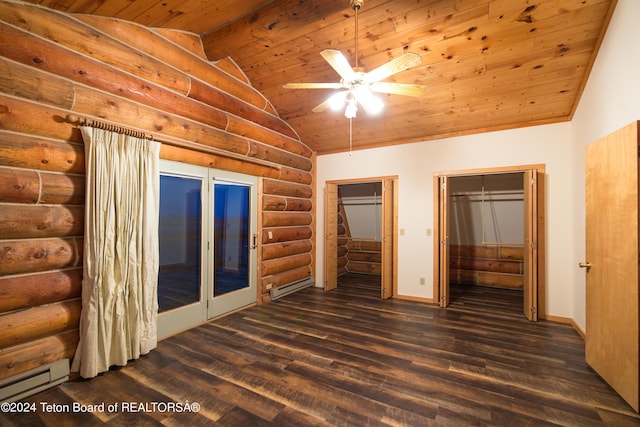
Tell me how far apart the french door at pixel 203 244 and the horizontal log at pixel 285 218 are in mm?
233

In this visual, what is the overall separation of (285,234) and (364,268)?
3.02m

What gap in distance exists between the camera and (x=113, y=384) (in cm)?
242

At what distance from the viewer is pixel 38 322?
2.27 metres

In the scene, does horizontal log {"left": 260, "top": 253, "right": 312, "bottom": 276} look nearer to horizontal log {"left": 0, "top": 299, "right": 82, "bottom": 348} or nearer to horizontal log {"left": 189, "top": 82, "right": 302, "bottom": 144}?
horizontal log {"left": 189, "top": 82, "right": 302, "bottom": 144}

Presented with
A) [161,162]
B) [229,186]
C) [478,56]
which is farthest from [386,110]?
[161,162]

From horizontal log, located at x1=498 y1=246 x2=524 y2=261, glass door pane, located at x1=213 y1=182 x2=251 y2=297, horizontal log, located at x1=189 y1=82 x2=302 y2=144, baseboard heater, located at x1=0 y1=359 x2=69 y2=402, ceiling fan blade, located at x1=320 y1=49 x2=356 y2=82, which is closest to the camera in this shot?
ceiling fan blade, located at x1=320 y1=49 x2=356 y2=82

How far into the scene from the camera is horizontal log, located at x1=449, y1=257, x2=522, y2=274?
578 centimetres

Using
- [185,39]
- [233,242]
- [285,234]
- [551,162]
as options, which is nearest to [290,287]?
[285,234]

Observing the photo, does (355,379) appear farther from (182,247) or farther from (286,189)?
(286,189)

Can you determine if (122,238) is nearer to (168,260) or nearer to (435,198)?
(168,260)

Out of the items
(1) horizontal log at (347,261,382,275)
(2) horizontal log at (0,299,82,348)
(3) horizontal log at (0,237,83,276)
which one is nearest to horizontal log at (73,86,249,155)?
(3) horizontal log at (0,237,83,276)

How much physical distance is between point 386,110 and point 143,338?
4365 mm

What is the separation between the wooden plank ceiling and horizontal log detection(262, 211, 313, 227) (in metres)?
2.00

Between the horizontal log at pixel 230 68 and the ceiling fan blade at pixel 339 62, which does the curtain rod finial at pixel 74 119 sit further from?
the ceiling fan blade at pixel 339 62
